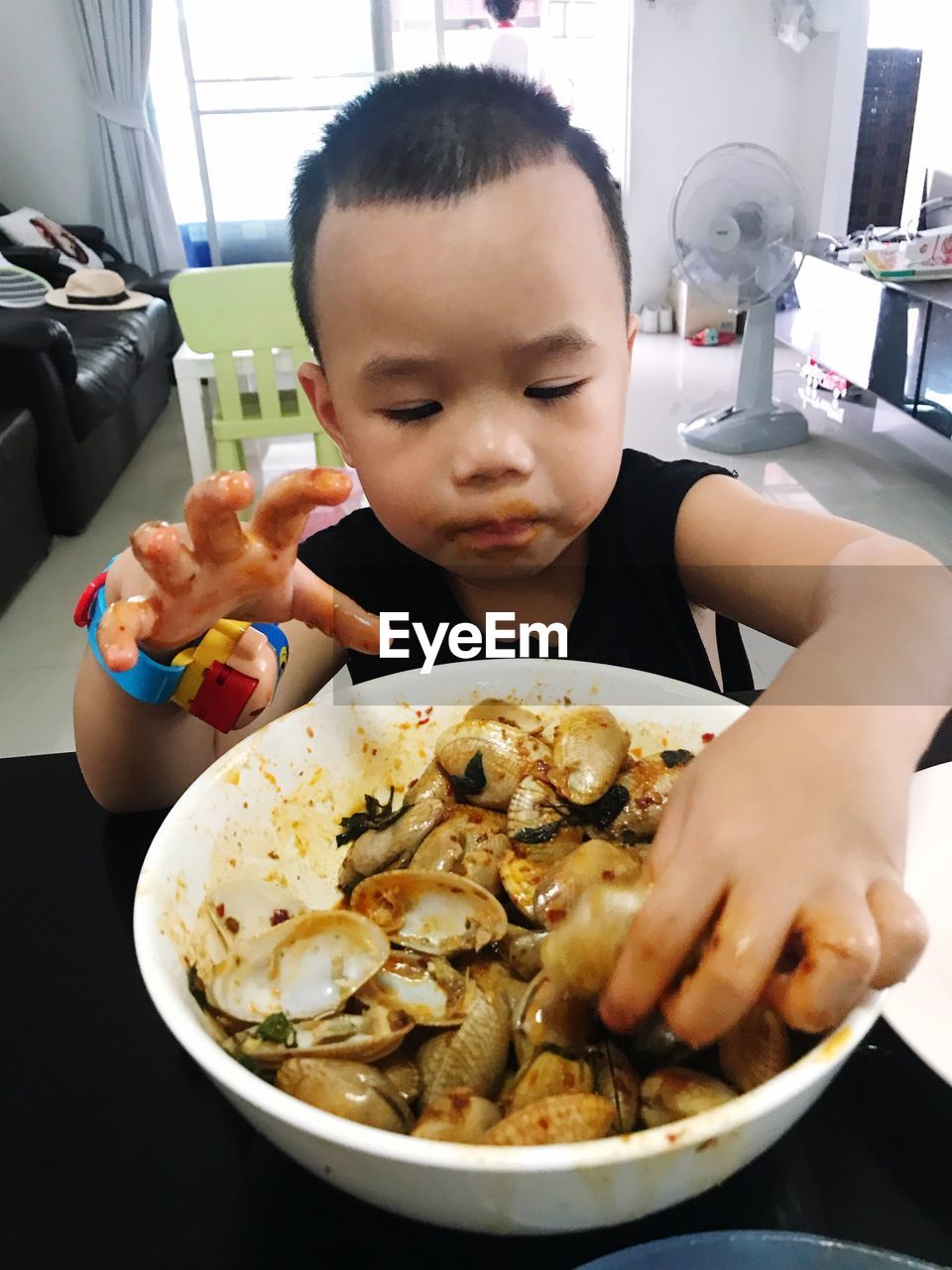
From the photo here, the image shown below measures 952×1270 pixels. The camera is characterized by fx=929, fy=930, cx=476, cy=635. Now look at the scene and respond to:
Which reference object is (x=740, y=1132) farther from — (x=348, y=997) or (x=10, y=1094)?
(x=10, y=1094)

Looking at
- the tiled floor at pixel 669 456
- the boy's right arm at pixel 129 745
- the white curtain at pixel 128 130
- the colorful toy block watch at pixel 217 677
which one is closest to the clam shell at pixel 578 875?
the colorful toy block watch at pixel 217 677

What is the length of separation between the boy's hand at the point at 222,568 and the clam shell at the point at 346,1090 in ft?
0.64

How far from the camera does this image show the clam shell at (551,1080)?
39cm

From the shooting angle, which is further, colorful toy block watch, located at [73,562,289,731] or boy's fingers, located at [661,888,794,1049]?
colorful toy block watch, located at [73,562,289,731]

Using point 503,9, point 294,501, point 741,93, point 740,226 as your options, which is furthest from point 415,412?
point 503,9

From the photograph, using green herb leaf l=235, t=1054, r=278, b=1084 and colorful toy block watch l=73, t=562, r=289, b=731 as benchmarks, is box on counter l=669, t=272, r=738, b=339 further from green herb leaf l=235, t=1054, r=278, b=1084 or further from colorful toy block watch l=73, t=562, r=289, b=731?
green herb leaf l=235, t=1054, r=278, b=1084

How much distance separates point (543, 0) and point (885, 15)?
6.08ft

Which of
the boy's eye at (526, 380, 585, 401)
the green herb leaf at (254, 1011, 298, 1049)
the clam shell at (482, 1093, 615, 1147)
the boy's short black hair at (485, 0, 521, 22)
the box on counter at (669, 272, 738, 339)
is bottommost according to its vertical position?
the box on counter at (669, 272, 738, 339)

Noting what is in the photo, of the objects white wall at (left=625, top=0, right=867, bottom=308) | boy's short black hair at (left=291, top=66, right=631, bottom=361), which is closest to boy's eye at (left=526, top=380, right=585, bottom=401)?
boy's short black hair at (left=291, top=66, right=631, bottom=361)

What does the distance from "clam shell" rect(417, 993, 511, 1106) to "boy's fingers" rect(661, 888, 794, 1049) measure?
12 centimetres

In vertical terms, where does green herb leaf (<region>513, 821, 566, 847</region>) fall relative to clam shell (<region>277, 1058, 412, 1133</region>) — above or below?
below

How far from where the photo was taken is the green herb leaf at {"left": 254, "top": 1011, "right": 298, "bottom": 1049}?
45 cm

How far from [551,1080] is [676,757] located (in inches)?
10.3

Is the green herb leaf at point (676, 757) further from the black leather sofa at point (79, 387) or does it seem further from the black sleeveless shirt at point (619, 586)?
the black leather sofa at point (79, 387)
